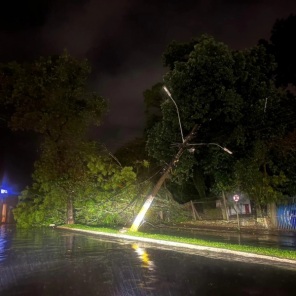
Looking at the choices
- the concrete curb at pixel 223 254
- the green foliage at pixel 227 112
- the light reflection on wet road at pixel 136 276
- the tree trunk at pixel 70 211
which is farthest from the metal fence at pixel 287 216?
the tree trunk at pixel 70 211

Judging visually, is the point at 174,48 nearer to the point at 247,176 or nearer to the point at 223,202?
the point at 247,176

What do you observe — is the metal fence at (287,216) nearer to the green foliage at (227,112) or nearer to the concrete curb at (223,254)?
the green foliage at (227,112)

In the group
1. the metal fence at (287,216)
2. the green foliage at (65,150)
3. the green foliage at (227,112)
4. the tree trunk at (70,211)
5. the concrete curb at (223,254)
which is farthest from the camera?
the tree trunk at (70,211)

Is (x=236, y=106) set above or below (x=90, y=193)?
above

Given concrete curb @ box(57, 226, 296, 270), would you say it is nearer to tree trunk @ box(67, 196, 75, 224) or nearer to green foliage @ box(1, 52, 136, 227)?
green foliage @ box(1, 52, 136, 227)

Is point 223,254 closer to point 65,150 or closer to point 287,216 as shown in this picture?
point 287,216

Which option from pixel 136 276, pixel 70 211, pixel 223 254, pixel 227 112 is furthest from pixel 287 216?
pixel 70 211

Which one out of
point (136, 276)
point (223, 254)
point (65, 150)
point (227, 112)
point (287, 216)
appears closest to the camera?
point (136, 276)

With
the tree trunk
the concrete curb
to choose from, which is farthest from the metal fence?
the tree trunk

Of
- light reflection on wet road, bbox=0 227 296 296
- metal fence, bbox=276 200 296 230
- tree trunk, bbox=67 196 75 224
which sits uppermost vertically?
tree trunk, bbox=67 196 75 224

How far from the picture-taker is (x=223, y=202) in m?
25.9

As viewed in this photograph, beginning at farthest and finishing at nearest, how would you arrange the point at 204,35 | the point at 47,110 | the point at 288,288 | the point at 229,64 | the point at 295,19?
1. the point at 47,110
2. the point at 295,19
3. the point at 204,35
4. the point at 229,64
5. the point at 288,288

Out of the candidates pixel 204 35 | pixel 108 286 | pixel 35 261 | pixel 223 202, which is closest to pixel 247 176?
pixel 223 202

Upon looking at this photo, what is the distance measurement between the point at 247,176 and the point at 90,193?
12.9m
